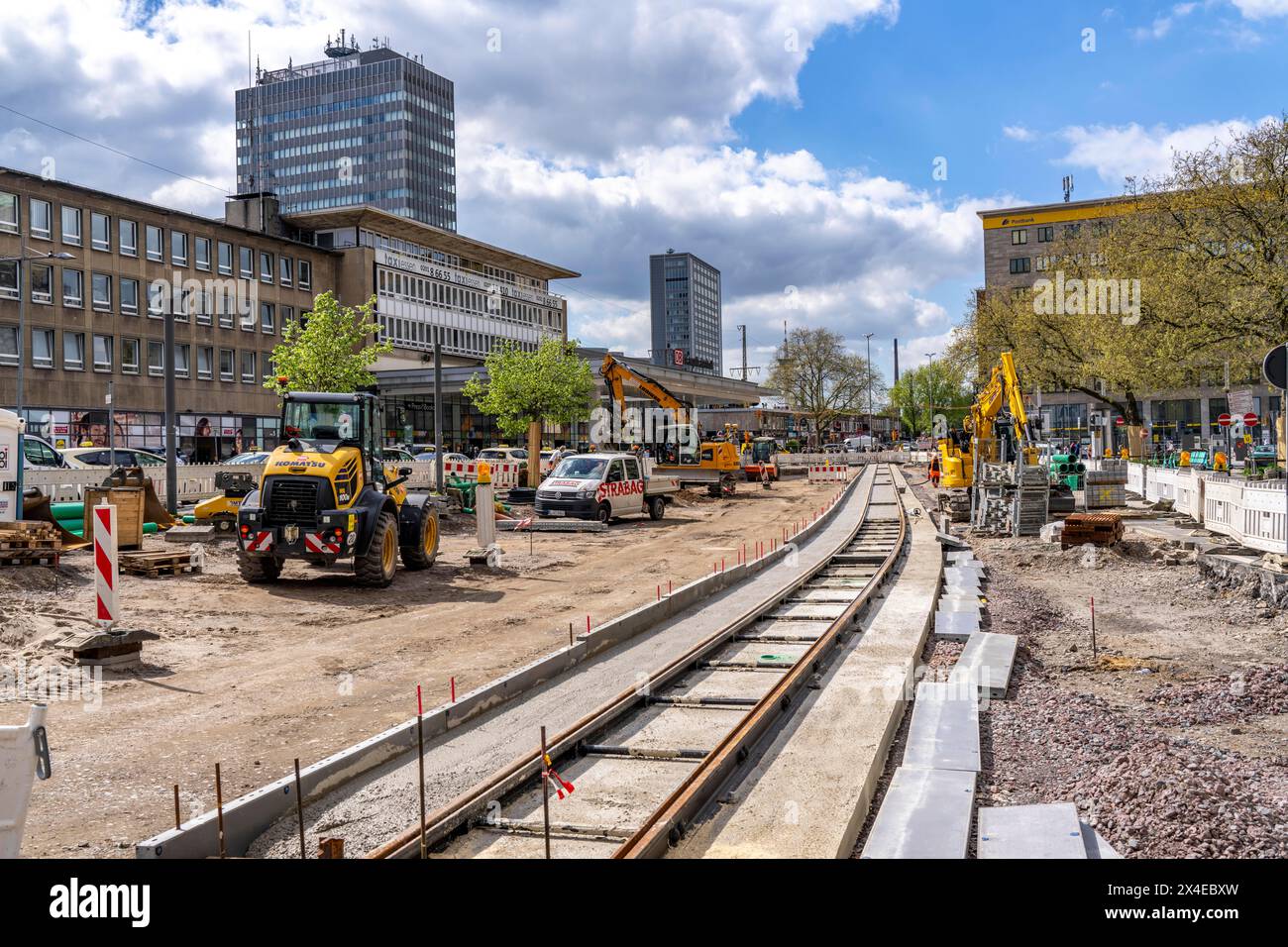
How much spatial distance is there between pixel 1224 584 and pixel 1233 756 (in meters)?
8.76

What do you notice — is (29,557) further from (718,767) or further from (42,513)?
(718,767)

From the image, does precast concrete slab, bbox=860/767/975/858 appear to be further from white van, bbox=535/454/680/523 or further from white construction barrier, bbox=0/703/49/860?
white van, bbox=535/454/680/523

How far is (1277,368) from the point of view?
9523 mm

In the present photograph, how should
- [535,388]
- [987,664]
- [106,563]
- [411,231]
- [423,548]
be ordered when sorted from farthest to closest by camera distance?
[411,231] < [535,388] < [423,548] < [106,563] < [987,664]

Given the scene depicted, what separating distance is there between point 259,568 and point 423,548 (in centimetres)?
283

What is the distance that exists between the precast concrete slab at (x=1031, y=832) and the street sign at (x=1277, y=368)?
5.42 metres

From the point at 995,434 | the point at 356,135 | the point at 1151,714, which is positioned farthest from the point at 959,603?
the point at 356,135

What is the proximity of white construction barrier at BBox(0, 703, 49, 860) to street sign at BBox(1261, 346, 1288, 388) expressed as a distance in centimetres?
993

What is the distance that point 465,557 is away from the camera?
1977 centimetres

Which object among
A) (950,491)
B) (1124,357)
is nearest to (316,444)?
(950,491)

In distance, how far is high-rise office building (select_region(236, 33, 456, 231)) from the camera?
462 feet
